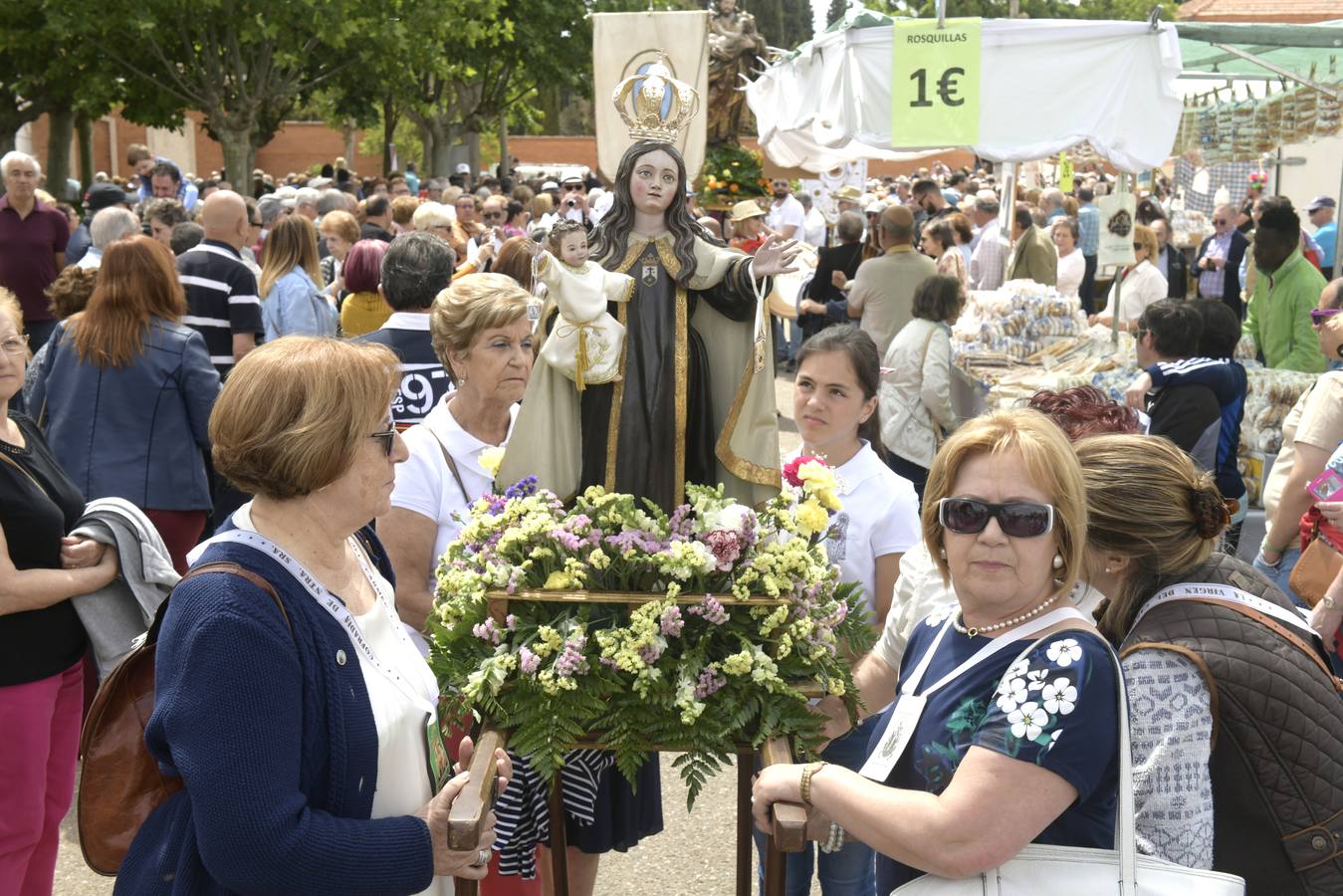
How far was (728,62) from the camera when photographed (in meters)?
16.6

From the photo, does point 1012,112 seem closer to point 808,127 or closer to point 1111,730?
point 808,127

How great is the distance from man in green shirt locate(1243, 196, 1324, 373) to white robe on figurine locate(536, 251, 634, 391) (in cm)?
572

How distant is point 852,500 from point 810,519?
1.72 feet

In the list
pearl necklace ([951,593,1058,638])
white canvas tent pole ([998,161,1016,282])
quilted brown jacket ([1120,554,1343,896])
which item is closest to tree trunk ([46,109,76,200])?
white canvas tent pole ([998,161,1016,282])

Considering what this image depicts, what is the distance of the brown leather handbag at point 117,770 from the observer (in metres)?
2.16

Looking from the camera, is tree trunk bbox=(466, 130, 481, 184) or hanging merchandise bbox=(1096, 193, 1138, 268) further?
tree trunk bbox=(466, 130, 481, 184)

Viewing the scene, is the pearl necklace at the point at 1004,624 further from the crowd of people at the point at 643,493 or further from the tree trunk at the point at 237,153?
the tree trunk at the point at 237,153

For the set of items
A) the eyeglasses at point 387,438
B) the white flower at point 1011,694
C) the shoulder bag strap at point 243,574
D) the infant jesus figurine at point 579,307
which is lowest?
the white flower at point 1011,694

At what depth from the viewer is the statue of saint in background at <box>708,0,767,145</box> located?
16.4m

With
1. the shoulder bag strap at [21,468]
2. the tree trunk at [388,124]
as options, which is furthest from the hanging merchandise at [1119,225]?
the tree trunk at [388,124]

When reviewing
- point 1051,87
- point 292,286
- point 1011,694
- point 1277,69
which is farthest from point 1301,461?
point 292,286

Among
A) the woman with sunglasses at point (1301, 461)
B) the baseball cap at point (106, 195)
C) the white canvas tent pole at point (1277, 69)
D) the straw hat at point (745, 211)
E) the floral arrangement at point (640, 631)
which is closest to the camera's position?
the floral arrangement at point (640, 631)

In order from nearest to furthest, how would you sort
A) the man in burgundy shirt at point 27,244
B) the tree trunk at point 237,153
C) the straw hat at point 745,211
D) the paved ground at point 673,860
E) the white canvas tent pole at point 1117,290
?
the paved ground at point 673,860 → the white canvas tent pole at point 1117,290 → the man in burgundy shirt at point 27,244 → the straw hat at point 745,211 → the tree trunk at point 237,153

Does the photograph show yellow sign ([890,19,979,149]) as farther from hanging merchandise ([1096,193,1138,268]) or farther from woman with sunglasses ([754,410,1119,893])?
woman with sunglasses ([754,410,1119,893])
